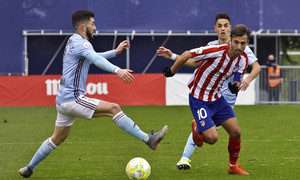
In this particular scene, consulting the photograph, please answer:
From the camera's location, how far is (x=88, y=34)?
323 inches

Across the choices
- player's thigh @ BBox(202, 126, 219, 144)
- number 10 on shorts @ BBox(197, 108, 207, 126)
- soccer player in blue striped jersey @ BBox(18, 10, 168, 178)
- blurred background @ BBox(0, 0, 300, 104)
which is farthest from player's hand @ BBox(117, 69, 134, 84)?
blurred background @ BBox(0, 0, 300, 104)

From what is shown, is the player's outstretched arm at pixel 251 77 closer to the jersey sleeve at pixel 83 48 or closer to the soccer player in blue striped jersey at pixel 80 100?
the soccer player in blue striped jersey at pixel 80 100

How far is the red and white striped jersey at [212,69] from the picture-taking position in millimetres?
8086

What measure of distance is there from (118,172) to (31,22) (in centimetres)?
2048

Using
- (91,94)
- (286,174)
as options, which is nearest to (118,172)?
(286,174)

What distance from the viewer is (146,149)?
11.4 metres

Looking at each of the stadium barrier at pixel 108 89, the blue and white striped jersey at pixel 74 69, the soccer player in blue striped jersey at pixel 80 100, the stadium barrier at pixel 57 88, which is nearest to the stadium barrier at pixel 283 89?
the stadium barrier at pixel 108 89

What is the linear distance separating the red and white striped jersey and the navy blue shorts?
0.07 metres

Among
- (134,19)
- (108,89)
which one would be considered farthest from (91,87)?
(134,19)

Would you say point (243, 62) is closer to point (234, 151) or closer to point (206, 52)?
point (206, 52)

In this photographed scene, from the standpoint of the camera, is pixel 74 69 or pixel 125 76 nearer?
pixel 125 76

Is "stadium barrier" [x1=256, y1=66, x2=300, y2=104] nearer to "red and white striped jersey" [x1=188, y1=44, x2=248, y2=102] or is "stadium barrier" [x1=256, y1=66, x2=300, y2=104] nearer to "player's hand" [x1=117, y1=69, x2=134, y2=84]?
"red and white striped jersey" [x1=188, y1=44, x2=248, y2=102]

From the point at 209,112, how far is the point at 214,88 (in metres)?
0.33

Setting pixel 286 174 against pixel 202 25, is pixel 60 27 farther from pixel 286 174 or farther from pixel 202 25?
pixel 286 174
